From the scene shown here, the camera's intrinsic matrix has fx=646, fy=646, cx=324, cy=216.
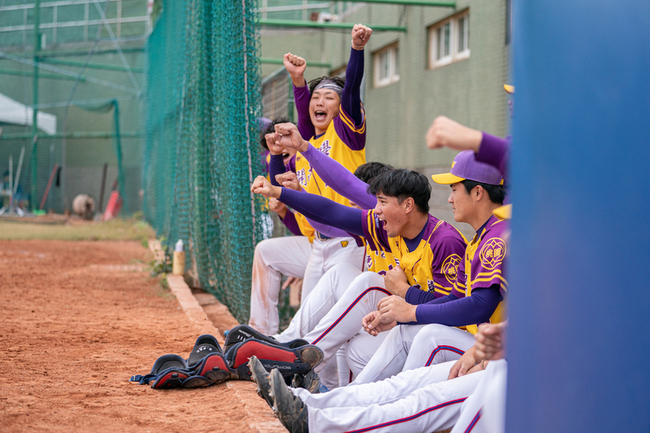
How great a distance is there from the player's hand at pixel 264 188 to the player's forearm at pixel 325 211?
0.10 ft

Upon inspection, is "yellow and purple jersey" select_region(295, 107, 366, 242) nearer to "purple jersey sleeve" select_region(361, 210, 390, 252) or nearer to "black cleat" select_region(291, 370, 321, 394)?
"purple jersey sleeve" select_region(361, 210, 390, 252)

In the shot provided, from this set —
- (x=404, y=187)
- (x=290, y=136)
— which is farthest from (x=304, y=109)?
(x=404, y=187)

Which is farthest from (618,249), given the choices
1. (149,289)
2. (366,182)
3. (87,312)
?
(149,289)

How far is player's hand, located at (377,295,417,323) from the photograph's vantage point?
8.16 ft

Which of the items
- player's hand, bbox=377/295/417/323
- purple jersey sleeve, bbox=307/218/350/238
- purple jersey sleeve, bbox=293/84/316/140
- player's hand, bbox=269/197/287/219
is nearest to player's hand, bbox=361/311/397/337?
player's hand, bbox=377/295/417/323

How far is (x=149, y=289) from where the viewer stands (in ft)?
19.2

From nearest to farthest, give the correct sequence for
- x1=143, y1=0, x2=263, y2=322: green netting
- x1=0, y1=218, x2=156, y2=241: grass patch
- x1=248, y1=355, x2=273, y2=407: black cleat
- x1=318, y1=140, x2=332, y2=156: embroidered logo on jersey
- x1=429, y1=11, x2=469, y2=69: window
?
x1=248, y1=355, x2=273, y2=407: black cleat
x1=318, y1=140, x2=332, y2=156: embroidered logo on jersey
x1=143, y1=0, x2=263, y2=322: green netting
x1=429, y1=11, x2=469, y2=69: window
x1=0, y1=218, x2=156, y2=241: grass patch

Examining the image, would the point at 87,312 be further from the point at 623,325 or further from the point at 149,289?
the point at 623,325

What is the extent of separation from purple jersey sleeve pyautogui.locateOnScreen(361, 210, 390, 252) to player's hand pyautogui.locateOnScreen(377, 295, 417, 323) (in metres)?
A: 0.53

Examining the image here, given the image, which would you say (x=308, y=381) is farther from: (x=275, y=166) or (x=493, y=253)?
(x=275, y=166)

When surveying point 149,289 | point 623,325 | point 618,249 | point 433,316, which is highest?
point 618,249

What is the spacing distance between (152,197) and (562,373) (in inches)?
442

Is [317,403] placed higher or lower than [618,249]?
lower

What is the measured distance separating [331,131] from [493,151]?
2.27 m
